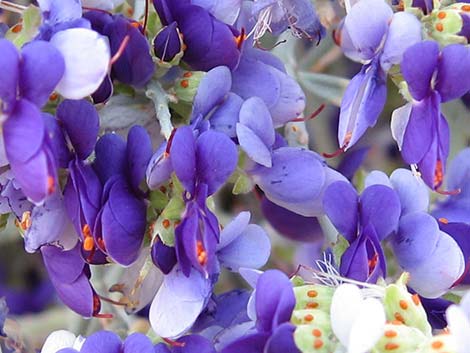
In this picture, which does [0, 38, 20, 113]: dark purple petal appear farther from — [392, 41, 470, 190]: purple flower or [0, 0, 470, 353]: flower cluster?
[392, 41, 470, 190]: purple flower

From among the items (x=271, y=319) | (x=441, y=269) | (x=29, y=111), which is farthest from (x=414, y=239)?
(x=29, y=111)

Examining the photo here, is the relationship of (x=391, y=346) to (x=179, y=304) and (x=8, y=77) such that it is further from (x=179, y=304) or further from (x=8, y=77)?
(x=8, y=77)

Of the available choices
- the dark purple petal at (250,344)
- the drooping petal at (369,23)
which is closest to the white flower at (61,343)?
the dark purple petal at (250,344)

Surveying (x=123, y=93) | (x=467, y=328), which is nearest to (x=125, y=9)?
(x=123, y=93)

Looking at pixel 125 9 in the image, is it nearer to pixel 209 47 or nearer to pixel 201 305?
pixel 209 47

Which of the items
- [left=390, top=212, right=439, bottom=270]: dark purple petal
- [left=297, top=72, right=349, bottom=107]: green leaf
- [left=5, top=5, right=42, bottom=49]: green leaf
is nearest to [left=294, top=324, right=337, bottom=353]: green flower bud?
[left=390, top=212, right=439, bottom=270]: dark purple petal

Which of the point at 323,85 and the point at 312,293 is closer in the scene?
the point at 312,293

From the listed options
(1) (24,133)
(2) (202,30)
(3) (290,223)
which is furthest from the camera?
(3) (290,223)
